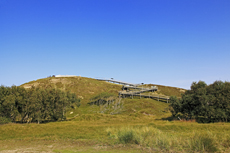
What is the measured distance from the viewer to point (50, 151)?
15336mm

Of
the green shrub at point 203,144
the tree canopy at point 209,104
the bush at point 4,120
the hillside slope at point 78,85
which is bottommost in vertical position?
the bush at point 4,120

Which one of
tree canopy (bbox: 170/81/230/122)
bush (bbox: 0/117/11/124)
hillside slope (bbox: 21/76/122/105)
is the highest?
hillside slope (bbox: 21/76/122/105)

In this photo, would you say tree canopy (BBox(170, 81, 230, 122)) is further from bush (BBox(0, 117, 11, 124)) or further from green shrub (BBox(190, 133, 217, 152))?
bush (BBox(0, 117, 11, 124))

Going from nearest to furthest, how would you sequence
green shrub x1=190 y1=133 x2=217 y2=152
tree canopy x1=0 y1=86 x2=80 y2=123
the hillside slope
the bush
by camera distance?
green shrub x1=190 y1=133 x2=217 y2=152 → the bush → tree canopy x1=0 y1=86 x2=80 y2=123 → the hillside slope

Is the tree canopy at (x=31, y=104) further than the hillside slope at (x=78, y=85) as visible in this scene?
No

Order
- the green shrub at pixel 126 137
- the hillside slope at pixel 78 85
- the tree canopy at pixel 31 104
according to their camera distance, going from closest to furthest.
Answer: the green shrub at pixel 126 137 → the tree canopy at pixel 31 104 → the hillside slope at pixel 78 85

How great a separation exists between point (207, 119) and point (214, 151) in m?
28.5

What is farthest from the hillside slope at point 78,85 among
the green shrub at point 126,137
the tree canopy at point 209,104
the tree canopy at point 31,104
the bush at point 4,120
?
the green shrub at point 126,137

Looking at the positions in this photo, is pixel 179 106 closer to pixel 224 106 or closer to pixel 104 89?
pixel 224 106

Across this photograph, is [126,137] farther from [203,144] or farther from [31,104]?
[31,104]

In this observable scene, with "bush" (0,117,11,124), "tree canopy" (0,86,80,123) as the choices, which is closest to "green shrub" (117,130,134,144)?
"bush" (0,117,11,124)

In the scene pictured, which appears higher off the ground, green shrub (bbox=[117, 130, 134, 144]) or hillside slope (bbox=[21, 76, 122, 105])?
hillside slope (bbox=[21, 76, 122, 105])

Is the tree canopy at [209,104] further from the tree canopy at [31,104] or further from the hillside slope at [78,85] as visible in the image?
the hillside slope at [78,85]

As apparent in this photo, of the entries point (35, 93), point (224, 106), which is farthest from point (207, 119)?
point (35, 93)
